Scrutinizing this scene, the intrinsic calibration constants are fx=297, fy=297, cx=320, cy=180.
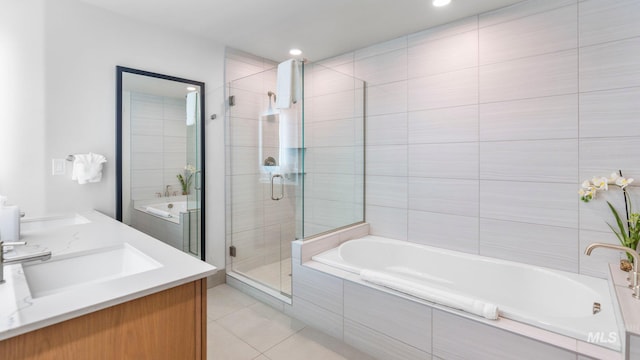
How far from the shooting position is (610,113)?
1934 mm

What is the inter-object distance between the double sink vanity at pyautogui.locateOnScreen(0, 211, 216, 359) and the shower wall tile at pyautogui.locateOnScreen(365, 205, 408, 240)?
2.13m

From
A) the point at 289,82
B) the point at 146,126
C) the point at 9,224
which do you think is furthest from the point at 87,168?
the point at 289,82

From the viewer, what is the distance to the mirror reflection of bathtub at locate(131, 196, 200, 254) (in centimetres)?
257

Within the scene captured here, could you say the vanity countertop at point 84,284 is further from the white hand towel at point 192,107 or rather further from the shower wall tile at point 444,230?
the shower wall tile at point 444,230

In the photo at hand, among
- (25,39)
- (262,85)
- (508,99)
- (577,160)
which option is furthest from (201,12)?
(577,160)

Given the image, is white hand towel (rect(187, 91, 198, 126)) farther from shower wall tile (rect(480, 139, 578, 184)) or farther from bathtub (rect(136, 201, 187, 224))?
shower wall tile (rect(480, 139, 578, 184))

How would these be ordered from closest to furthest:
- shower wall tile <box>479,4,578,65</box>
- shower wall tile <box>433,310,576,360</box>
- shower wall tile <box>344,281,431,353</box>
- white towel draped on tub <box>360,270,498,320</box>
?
shower wall tile <box>433,310,576,360</box> < white towel draped on tub <box>360,270,498,320</box> < shower wall tile <box>344,281,431,353</box> < shower wall tile <box>479,4,578,65</box>

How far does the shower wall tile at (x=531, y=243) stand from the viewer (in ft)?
6.93

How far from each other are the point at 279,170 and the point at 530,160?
2.11 meters

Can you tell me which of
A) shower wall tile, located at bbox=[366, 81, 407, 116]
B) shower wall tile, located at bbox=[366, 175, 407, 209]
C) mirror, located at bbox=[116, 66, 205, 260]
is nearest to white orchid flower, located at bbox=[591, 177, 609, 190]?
shower wall tile, located at bbox=[366, 175, 407, 209]

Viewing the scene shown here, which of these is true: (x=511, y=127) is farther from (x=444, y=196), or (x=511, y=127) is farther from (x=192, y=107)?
(x=192, y=107)

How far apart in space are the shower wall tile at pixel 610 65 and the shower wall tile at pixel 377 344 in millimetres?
2073

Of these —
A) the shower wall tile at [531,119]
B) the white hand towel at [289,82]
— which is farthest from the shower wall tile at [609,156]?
the white hand towel at [289,82]

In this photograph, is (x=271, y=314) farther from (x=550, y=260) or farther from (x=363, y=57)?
(x=363, y=57)
